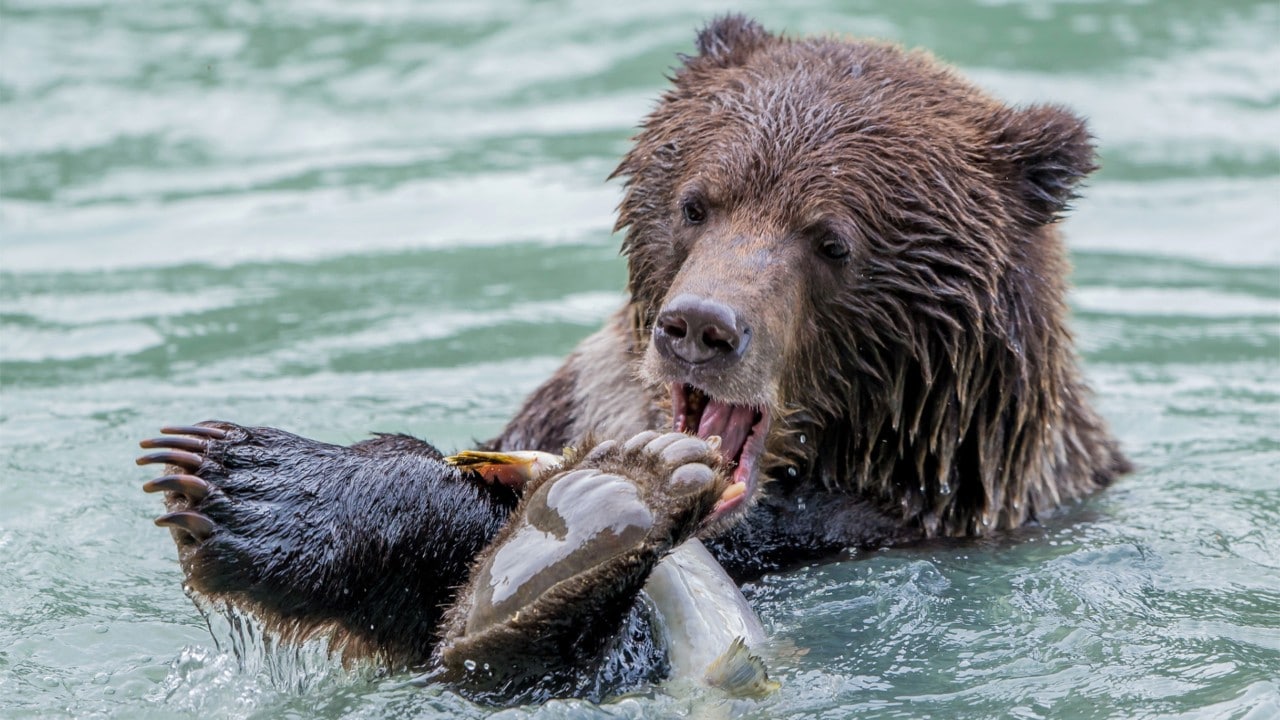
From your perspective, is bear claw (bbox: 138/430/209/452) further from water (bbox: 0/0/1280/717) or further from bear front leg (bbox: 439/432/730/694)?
bear front leg (bbox: 439/432/730/694)

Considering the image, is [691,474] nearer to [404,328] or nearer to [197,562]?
[197,562]

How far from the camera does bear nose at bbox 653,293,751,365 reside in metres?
4.86

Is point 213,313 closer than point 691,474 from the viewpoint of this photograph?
No

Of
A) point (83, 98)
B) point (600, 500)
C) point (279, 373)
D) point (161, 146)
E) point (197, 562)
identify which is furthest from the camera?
point (83, 98)

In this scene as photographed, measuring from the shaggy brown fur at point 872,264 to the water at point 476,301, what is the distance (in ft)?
1.12

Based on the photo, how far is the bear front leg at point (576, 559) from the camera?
14.1 ft

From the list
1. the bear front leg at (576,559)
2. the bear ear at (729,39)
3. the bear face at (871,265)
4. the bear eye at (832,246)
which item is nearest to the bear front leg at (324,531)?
the bear front leg at (576,559)

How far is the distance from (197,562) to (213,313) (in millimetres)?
4766

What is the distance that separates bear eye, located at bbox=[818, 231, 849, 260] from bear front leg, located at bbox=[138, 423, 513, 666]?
1276mm

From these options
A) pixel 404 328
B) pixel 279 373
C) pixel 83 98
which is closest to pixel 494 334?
pixel 404 328

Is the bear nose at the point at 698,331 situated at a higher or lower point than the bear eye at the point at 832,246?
lower

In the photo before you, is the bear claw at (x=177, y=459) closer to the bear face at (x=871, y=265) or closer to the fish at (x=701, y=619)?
the fish at (x=701, y=619)

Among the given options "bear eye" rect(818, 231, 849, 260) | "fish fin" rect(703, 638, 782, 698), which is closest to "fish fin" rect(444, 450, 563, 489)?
"fish fin" rect(703, 638, 782, 698)

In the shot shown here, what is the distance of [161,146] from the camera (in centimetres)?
1222
